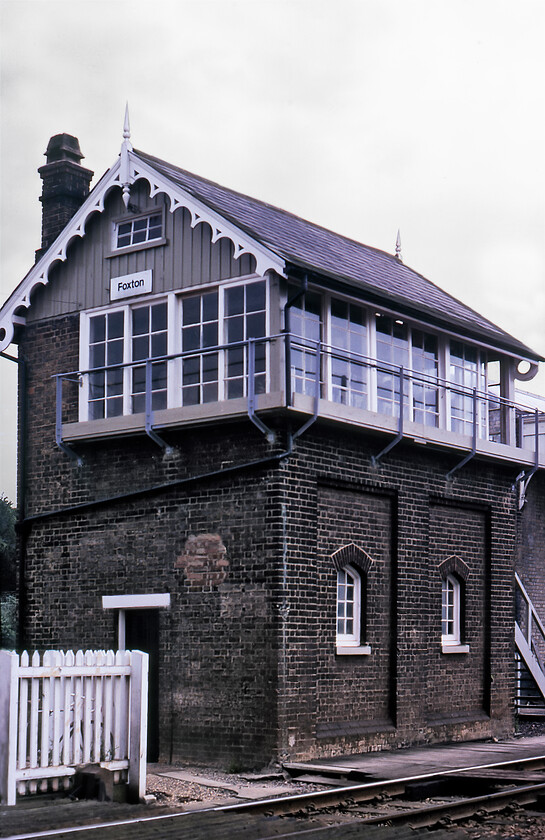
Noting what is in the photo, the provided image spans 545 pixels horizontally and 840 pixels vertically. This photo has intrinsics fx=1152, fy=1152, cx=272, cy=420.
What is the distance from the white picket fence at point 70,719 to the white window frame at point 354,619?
5028 millimetres

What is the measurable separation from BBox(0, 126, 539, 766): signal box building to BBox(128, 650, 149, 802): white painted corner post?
346 cm

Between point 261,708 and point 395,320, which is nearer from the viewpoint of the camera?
point 261,708

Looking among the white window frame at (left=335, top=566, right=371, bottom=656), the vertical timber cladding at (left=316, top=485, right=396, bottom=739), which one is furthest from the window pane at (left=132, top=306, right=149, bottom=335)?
the white window frame at (left=335, top=566, right=371, bottom=656)

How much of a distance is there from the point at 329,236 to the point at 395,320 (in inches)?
148

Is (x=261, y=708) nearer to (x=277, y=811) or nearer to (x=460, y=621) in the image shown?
(x=277, y=811)

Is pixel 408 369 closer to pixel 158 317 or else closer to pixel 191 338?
pixel 191 338

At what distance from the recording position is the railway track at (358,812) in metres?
8.97

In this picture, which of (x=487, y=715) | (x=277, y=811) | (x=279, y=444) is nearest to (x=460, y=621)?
(x=487, y=715)

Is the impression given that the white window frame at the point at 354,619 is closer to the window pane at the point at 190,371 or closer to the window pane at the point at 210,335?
the window pane at the point at 190,371

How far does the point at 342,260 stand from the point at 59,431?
5299 mm

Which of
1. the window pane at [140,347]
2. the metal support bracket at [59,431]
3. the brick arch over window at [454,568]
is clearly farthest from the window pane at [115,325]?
the brick arch over window at [454,568]

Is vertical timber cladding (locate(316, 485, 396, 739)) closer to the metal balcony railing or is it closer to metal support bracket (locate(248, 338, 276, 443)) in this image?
the metal balcony railing

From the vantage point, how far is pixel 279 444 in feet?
50.0

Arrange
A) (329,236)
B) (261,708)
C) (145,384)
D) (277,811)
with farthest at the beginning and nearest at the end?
1. (329,236)
2. (145,384)
3. (261,708)
4. (277,811)
